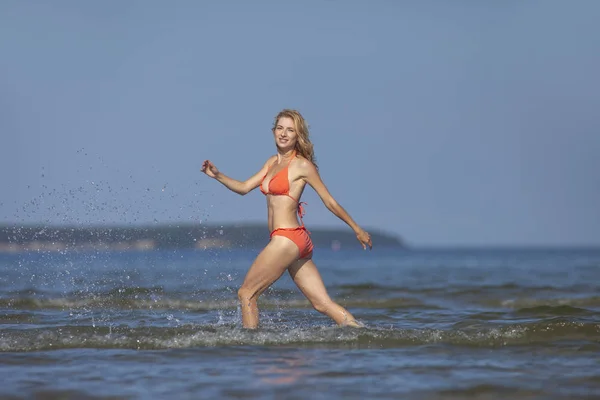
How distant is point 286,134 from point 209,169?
94cm

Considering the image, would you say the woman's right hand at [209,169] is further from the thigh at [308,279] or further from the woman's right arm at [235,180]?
the thigh at [308,279]

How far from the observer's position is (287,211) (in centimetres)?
862

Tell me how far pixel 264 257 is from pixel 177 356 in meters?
1.34

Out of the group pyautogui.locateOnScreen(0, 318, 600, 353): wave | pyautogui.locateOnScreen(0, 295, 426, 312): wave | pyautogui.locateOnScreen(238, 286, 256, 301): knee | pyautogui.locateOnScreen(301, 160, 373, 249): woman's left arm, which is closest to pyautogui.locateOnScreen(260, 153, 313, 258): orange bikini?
pyautogui.locateOnScreen(301, 160, 373, 249): woman's left arm

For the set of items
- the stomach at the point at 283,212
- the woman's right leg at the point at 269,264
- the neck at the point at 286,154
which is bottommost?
the woman's right leg at the point at 269,264

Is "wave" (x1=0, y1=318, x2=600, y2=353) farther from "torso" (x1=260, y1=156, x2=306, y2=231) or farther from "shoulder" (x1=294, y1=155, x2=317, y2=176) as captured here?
"shoulder" (x1=294, y1=155, x2=317, y2=176)

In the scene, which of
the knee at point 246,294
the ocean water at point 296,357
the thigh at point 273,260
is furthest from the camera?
the knee at point 246,294

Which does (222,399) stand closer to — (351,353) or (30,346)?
(351,353)

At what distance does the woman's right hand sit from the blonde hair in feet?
2.66

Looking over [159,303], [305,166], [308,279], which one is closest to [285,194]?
[305,166]

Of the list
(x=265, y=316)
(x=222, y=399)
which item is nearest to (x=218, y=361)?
(x=222, y=399)

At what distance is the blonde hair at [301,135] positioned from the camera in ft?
28.9

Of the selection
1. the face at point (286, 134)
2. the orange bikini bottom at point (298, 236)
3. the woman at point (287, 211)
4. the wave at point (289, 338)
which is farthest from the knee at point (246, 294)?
the face at point (286, 134)

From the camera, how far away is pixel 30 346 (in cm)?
880
